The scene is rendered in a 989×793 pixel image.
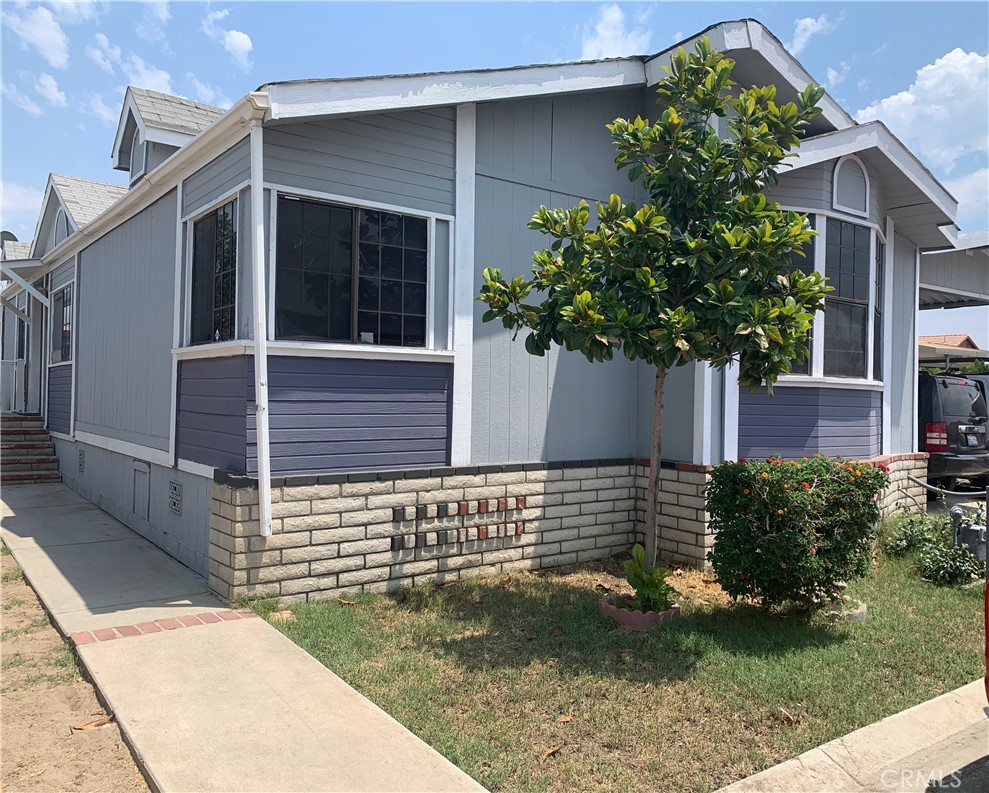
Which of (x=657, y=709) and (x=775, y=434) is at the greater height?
(x=775, y=434)

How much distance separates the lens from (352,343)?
6.04m

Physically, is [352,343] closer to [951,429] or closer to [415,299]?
[415,299]

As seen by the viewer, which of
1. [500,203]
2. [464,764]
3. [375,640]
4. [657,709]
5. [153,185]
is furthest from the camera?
[153,185]

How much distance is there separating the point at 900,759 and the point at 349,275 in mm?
5007

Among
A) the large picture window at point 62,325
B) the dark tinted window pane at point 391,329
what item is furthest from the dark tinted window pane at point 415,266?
the large picture window at point 62,325

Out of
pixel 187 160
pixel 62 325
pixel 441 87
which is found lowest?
pixel 62 325

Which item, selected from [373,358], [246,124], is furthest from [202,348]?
[246,124]

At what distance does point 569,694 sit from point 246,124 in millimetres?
4724

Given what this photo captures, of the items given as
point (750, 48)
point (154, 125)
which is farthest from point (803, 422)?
point (154, 125)

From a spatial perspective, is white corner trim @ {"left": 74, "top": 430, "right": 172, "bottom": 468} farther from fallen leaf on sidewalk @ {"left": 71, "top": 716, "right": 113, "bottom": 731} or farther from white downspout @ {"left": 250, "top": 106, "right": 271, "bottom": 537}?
fallen leaf on sidewalk @ {"left": 71, "top": 716, "right": 113, "bottom": 731}

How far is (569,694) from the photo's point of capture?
13.8 feet

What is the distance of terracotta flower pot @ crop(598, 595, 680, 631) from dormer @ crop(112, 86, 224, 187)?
849 cm

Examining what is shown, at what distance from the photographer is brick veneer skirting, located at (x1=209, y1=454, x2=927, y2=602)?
5.57 metres

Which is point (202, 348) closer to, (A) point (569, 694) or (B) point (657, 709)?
(A) point (569, 694)
